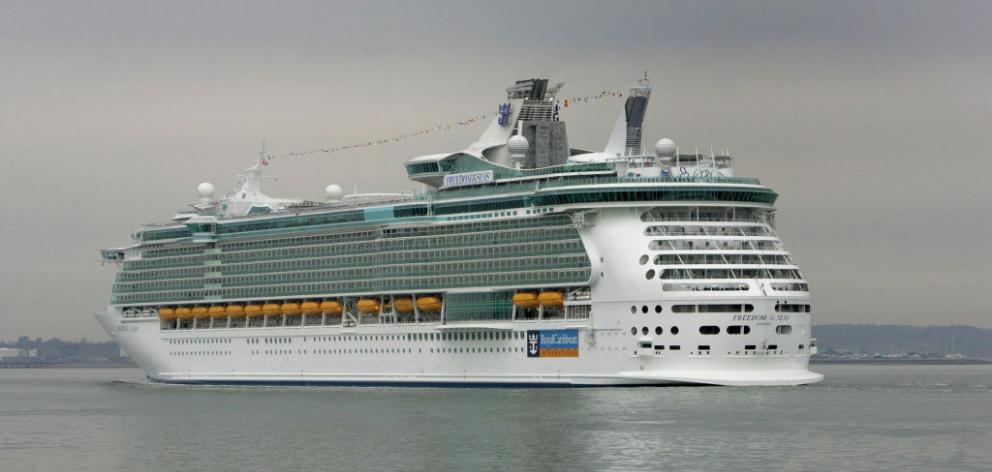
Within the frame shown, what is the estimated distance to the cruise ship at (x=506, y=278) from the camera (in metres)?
77.9

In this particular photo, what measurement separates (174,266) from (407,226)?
2195cm

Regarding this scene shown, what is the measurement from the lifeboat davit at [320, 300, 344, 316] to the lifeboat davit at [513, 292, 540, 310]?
1536 centimetres

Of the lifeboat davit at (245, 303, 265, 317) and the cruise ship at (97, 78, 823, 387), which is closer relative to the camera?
the cruise ship at (97, 78, 823, 387)

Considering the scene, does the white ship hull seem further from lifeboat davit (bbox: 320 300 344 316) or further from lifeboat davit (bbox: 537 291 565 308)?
lifeboat davit (bbox: 320 300 344 316)

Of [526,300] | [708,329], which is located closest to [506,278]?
[526,300]

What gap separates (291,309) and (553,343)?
73.3 feet

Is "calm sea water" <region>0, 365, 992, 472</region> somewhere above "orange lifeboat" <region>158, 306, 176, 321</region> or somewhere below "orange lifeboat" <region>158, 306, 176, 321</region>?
below

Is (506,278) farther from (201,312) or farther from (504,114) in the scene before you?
(201,312)

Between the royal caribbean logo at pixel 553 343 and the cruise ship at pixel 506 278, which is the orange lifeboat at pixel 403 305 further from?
the royal caribbean logo at pixel 553 343

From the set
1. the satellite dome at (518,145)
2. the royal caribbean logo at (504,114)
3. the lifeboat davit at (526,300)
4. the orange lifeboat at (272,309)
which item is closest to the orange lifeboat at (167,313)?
the orange lifeboat at (272,309)

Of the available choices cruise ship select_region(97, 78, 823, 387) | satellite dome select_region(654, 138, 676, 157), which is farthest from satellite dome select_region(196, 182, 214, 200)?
satellite dome select_region(654, 138, 676, 157)

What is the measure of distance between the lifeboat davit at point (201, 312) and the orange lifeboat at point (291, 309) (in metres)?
→ 7.69

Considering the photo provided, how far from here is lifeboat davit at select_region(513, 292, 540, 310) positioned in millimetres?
83250

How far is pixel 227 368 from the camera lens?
101 meters
